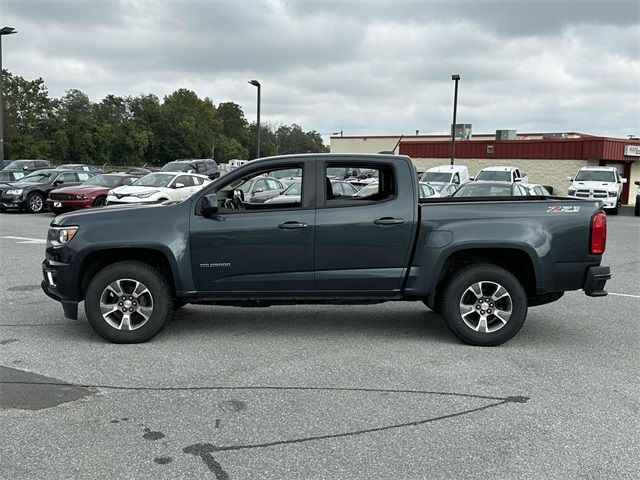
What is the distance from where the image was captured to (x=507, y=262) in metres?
6.06

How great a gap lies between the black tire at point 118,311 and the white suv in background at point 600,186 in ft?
74.4

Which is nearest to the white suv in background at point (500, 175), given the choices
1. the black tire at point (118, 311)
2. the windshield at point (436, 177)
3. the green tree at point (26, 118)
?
the windshield at point (436, 177)

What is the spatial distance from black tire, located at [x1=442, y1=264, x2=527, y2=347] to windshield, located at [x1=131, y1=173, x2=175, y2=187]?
14.7 metres

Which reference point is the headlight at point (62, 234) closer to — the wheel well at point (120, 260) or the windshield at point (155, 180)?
the wheel well at point (120, 260)

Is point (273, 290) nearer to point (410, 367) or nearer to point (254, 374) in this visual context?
point (254, 374)

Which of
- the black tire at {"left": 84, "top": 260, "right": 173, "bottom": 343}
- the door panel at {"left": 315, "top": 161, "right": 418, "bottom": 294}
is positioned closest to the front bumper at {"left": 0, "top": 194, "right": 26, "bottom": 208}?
the black tire at {"left": 84, "top": 260, "right": 173, "bottom": 343}

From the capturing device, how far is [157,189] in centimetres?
1845

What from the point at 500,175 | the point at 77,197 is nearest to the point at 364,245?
the point at 77,197

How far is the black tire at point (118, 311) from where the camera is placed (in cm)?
570

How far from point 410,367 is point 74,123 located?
89562 millimetres

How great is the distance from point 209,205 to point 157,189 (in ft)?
44.2

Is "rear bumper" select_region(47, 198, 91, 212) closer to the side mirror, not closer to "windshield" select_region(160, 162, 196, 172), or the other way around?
"windshield" select_region(160, 162, 196, 172)

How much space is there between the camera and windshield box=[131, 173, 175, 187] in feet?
62.5

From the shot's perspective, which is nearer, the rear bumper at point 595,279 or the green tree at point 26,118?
the rear bumper at point 595,279
